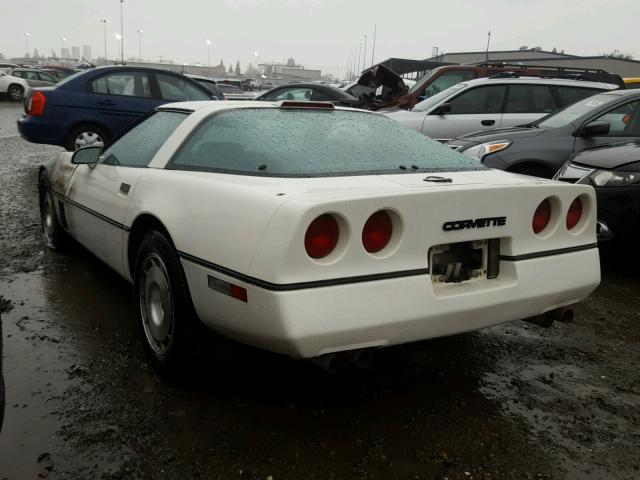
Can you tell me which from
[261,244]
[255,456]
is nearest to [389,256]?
[261,244]

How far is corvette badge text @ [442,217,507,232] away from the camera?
2412mm

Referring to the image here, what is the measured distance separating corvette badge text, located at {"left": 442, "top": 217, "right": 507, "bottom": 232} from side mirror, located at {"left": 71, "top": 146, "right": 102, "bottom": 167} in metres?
2.44

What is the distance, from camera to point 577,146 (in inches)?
238

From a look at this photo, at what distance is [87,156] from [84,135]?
16.5 feet

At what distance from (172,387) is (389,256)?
1.23 metres

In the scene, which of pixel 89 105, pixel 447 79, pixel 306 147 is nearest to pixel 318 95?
pixel 447 79

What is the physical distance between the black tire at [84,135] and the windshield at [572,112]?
5784 mm

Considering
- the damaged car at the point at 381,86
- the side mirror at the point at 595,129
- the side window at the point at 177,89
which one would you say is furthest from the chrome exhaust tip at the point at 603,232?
the damaged car at the point at 381,86

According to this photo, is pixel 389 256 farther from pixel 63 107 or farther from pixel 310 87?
pixel 310 87

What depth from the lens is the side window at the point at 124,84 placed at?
859 centimetres

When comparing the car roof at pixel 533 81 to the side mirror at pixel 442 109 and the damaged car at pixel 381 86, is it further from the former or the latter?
the damaged car at pixel 381 86

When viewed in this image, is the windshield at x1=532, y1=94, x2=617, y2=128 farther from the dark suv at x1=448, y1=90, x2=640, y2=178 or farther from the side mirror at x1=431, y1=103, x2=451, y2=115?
the side mirror at x1=431, y1=103, x2=451, y2=115

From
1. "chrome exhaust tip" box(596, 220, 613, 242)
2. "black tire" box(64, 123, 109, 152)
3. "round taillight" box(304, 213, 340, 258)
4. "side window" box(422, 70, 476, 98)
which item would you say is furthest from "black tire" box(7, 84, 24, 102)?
"round taillight" box(304, 213, 340, 258)

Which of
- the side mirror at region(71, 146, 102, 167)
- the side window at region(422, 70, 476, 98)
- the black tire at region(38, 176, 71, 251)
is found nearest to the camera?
the side mirror at region(71, 146, 102, 167)
